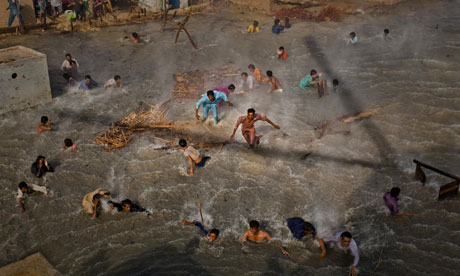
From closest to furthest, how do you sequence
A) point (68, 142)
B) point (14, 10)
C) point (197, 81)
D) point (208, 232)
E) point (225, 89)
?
point (208, 232)
point (68, 142)
point (225, 89)
point (197, 81)
point (14, 10)

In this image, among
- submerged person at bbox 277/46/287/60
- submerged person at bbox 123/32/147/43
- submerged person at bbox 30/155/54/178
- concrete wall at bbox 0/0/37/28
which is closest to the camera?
submerged person at bbox 30/155/54/178

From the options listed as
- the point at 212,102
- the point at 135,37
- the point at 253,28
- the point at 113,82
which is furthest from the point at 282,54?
the point at 113,82

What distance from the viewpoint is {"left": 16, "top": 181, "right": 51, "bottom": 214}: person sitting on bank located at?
9.03 meters

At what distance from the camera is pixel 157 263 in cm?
758

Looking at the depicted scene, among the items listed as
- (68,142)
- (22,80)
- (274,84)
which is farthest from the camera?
(274,84)

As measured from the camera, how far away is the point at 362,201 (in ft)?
29.6

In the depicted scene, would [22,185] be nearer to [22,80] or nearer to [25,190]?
[25,190]

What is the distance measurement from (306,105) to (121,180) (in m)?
5.84

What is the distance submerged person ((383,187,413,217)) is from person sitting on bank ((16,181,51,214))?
708cm

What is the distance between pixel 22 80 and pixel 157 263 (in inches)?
300

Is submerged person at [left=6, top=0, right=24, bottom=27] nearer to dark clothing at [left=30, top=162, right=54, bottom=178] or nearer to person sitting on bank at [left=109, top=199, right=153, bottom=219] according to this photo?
dark clothing at [left=30, top=162, right=54, bottom=178]

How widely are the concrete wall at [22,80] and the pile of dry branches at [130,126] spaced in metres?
2.83

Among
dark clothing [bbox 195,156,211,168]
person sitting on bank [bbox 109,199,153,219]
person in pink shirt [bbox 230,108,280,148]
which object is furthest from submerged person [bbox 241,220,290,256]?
person in pink shirt [bbox 230,108,280,148]

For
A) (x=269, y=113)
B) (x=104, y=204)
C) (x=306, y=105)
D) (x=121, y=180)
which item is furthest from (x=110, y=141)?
(x=306, y=105)
